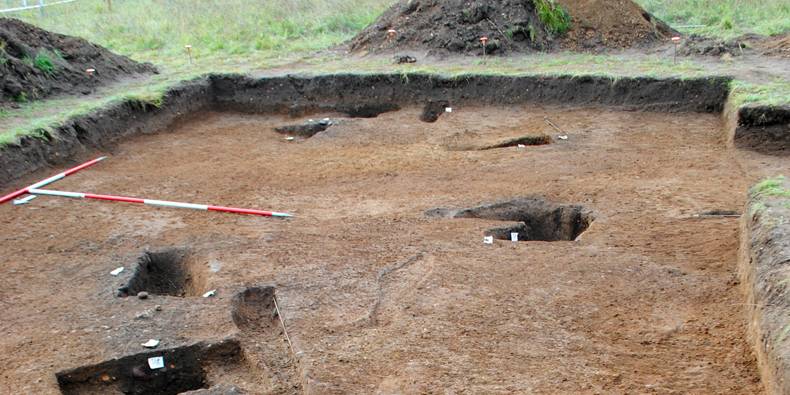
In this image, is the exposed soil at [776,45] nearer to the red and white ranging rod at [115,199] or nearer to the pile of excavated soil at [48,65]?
the red and white ranging rod at [115,199]

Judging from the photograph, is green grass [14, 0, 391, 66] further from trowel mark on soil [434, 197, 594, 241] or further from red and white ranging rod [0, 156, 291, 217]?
trowel mark on soil [434, 197, 594, 241]

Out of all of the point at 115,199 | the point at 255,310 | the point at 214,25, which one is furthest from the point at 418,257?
the point at 214,25

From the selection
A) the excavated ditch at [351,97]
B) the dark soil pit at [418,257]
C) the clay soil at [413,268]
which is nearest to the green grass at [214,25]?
the excavated ditch at [351,97]

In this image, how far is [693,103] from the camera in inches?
387

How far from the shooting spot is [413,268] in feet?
18.8

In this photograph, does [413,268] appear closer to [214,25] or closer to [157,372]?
[157,372]

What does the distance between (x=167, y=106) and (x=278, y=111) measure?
1448 mm

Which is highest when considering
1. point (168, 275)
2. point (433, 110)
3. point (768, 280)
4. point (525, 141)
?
point (768, 280)

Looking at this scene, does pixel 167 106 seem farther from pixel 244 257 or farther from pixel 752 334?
pixel 752 334

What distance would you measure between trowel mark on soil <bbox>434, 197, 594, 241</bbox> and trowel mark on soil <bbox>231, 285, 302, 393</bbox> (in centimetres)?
186

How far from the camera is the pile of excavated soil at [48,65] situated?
10109 millimetres

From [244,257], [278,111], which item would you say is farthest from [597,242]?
[278,111]

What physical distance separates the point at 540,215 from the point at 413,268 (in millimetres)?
1482

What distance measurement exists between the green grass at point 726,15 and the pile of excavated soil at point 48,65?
8615 mm
